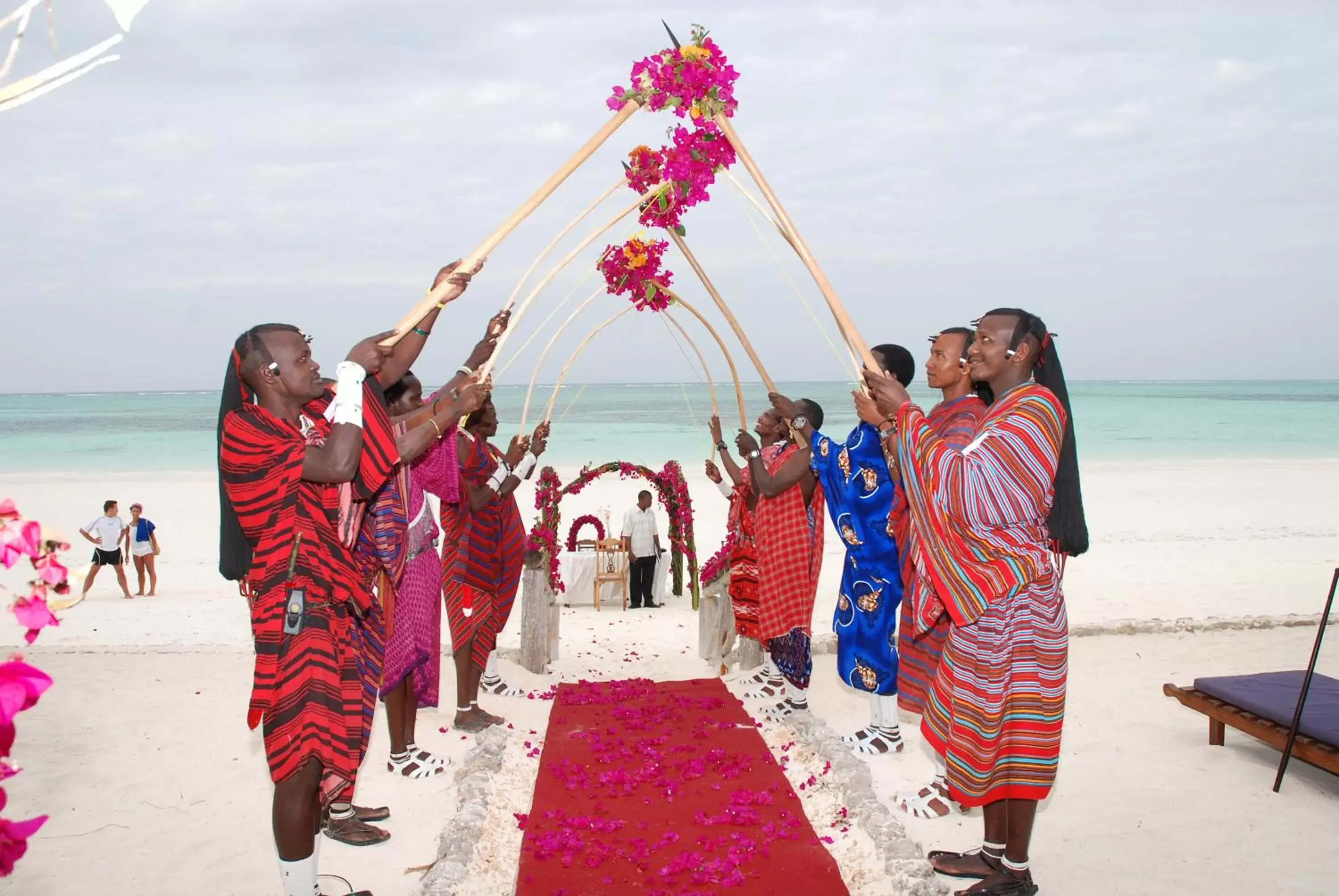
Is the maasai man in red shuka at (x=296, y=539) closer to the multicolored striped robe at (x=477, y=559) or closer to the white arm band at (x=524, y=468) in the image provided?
the multicolored striped robe at (x=477, y=559)

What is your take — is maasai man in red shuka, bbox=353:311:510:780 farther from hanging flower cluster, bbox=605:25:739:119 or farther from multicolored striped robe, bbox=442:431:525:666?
hanging flower cluster, bbox=605:25:739:119

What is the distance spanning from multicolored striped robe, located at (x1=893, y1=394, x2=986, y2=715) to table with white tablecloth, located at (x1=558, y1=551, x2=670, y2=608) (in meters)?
5.33

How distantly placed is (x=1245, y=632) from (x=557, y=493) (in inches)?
226

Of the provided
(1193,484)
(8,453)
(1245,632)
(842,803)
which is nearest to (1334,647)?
(1245,632)

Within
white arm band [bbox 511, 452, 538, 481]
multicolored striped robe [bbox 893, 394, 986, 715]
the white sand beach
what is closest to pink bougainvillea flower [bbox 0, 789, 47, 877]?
the white sand beach

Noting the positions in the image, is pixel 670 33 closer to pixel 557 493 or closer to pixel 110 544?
pixel 557 493

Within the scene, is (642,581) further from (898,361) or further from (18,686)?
(18,686)

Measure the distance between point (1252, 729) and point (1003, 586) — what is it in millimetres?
2490

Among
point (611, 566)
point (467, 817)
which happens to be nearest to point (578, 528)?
point (611, 566)

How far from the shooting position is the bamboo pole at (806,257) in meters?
3.92

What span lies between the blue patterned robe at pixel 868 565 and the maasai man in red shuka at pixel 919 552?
562 millimetres

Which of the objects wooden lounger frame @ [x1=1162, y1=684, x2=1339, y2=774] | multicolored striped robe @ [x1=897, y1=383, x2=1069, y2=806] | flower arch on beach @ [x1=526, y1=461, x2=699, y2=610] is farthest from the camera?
flower arch on beach @ [x1=526, y1=461, x2=699, y2=610]

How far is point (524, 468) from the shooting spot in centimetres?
621

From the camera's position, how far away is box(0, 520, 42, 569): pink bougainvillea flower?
55.2 inches
